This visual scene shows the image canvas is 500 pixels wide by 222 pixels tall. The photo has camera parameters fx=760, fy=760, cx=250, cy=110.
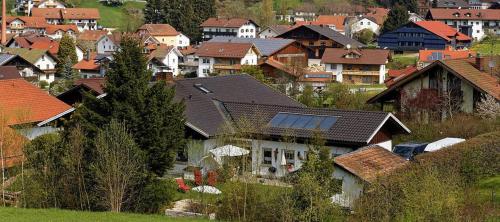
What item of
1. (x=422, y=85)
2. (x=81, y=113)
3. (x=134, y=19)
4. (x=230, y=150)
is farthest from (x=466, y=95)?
(x=134, y=19)

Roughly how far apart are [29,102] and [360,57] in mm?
33010

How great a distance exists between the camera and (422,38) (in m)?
64.3

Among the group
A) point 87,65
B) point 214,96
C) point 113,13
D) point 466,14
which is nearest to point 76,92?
point 214,96

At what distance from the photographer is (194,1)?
81.6 m

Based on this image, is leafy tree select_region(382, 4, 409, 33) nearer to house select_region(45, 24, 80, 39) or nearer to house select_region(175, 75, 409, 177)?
house select_region(45, 24, 80, 39)

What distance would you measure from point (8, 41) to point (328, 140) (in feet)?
175

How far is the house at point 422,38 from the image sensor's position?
2502 inches

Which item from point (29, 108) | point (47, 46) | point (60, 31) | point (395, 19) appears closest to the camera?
point (29, 108)

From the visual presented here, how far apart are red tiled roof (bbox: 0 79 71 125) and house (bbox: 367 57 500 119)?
1074cm

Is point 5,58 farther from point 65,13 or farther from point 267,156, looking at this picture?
point 65,13

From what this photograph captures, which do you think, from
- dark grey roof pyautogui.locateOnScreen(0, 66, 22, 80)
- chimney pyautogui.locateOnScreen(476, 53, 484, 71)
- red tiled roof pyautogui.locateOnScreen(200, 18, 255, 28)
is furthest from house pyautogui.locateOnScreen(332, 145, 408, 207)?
red tiled roof pyautogui.locateOnScreen(200, 18, 255, 28)

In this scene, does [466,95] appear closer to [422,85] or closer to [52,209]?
[422,85]

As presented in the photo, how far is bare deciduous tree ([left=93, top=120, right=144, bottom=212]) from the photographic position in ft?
45.3

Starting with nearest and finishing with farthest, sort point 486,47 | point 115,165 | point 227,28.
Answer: point 115,165, point 486,47, point 227,28
